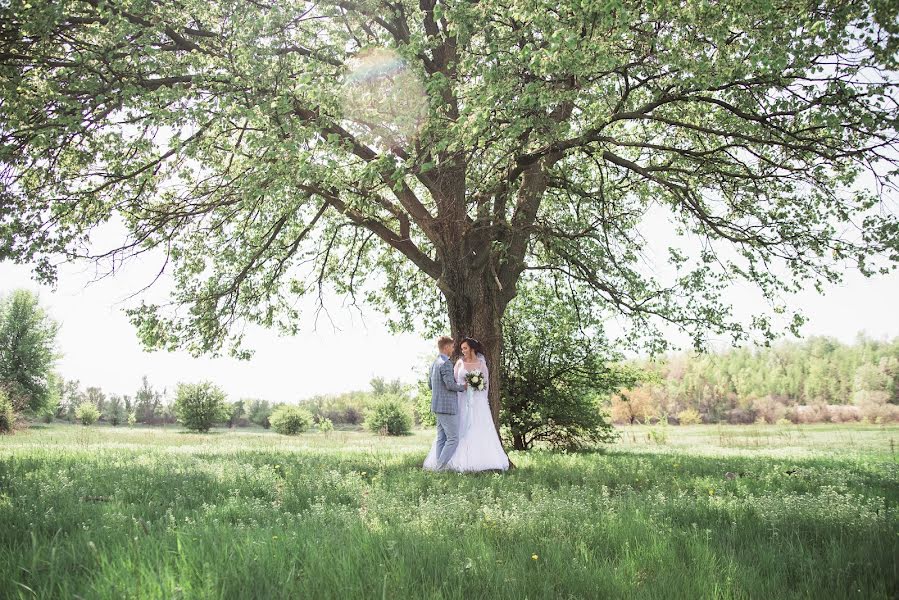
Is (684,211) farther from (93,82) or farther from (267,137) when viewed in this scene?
(93,82)

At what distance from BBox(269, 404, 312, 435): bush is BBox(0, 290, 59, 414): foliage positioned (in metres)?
17.5

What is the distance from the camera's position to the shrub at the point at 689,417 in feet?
280

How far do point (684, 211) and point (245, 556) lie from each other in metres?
14.1

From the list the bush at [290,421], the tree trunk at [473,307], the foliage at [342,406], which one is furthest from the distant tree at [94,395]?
the tree trunk at [473,307]

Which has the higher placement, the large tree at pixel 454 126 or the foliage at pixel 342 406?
the large tree at pixel 454 126

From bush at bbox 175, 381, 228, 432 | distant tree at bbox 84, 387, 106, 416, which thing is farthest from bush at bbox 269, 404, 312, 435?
distant tree at bbox 84, 387, 106, 416

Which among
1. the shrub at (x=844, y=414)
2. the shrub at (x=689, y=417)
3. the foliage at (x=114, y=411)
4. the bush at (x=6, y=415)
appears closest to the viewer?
the bush at (x=6, y=415)

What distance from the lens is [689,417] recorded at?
282 feet

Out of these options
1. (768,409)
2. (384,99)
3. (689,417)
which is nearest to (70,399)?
(384,99)

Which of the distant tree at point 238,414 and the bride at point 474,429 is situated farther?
the distant tree at point 238,414

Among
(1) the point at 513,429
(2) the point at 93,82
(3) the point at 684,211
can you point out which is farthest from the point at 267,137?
(1) the point at 513,429

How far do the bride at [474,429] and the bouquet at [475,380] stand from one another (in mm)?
72

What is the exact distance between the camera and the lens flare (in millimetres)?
10391

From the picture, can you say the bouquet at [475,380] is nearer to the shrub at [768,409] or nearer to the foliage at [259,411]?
the foliage at [259,411]
